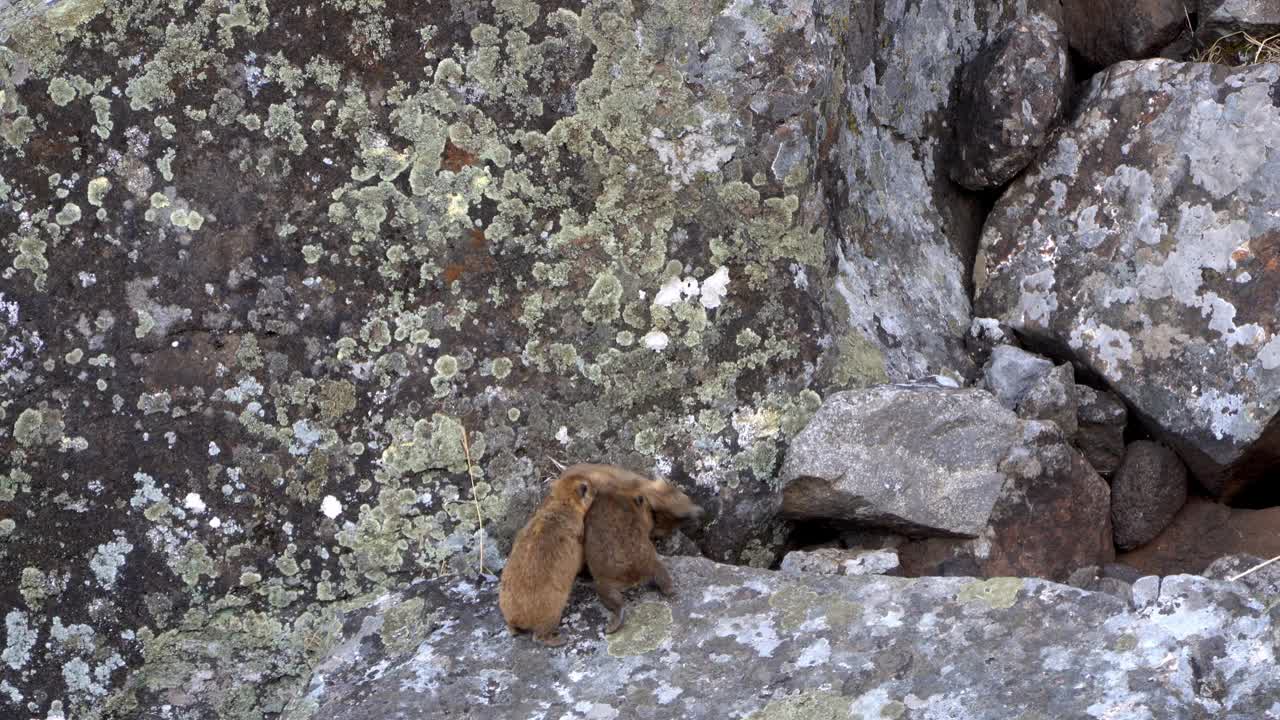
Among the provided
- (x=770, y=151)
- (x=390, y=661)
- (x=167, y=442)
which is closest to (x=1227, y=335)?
(x=770, y=151)

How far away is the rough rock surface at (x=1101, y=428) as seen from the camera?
5.27 metres

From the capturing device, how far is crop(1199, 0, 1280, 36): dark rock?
588cm

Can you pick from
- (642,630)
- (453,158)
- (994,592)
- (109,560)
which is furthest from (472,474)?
(994,592)

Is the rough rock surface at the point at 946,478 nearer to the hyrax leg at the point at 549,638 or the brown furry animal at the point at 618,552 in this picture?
the brown furry animal at the point at 618,552

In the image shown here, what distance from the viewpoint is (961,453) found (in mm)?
4938

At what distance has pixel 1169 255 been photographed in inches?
210

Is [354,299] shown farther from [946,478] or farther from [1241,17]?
[1241,17]

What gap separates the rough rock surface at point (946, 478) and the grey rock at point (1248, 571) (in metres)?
0.43

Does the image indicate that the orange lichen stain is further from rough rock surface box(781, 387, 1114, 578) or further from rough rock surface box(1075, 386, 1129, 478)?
rough rock surface box(1075, 386, 1129, 478)

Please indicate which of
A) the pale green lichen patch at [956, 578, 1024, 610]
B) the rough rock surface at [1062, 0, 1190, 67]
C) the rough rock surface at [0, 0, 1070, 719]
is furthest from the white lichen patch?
the rough rock surface at [1062, 0, 1190, 67]

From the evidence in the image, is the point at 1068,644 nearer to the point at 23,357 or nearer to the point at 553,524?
the point at 553,524

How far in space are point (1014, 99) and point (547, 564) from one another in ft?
8.85

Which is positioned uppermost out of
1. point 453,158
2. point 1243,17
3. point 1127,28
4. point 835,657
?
point 453,158

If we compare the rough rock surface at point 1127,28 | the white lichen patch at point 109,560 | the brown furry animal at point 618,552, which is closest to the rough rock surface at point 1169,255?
the rough rock surface at point 1127,28
